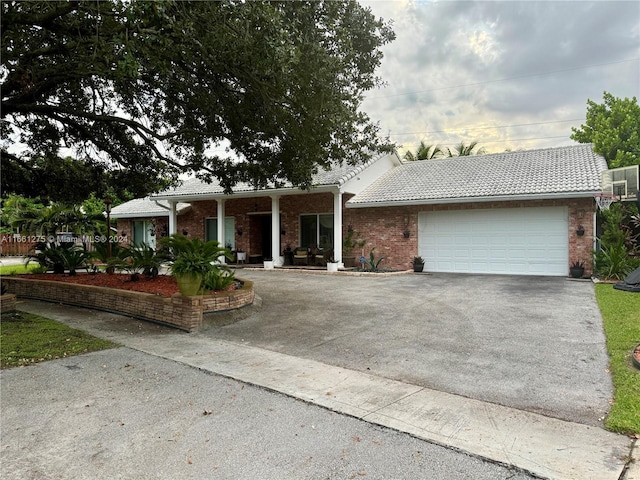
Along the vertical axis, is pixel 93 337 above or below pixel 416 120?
below

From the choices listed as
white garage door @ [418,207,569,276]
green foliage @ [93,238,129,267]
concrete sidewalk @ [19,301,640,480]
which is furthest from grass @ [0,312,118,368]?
white garage door @ [418,207,569,276]

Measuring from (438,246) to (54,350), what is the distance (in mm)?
12636

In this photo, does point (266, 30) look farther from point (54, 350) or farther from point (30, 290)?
point (30, 290)

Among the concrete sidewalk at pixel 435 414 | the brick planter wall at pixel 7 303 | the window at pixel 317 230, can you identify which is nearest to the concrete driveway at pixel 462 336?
the concrete sidewalk at pixel 435 414

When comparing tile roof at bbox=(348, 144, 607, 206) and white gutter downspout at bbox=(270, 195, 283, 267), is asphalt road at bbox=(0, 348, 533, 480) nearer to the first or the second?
tile roof at bbox=(348, 144, 607, 206)

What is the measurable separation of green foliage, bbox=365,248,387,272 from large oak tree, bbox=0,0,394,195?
6.42 m

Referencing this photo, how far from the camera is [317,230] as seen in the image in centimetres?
1784

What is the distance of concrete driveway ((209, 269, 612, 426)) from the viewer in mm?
4324

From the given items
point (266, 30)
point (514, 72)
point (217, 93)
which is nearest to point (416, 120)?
point (514, 72)

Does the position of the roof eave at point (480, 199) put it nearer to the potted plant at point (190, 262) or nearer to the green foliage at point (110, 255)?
the green foliage at point (110, 255)

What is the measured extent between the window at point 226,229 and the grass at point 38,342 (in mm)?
12715

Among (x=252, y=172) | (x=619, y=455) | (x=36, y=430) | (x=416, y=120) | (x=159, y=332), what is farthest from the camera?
(x=416, y=120)

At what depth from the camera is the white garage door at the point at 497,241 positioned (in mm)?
13464

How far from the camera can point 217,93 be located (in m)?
7.91
